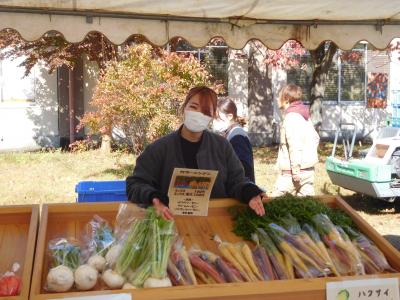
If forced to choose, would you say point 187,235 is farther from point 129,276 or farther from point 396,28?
point 396,28

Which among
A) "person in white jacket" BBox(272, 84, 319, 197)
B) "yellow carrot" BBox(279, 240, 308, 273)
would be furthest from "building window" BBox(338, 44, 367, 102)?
"yellow carrot" BBox(279, 240, 308, 273)

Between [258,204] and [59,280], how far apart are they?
1121 mm

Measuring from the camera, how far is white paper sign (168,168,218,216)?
2.70 m

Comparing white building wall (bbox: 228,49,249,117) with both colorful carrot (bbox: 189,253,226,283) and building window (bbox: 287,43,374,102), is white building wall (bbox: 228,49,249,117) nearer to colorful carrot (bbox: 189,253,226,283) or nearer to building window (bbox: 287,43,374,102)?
building window (bbox: 287,43,374,102)

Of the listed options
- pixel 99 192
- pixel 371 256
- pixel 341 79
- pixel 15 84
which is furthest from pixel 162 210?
pixel 341 79

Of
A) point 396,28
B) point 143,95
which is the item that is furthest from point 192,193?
point 143,95

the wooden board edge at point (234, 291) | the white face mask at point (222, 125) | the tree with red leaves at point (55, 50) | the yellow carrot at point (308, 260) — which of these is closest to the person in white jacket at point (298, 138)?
the white face mask at point (222, 125)

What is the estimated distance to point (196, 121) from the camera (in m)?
2.98

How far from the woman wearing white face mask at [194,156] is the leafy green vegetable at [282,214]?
0.15 metres

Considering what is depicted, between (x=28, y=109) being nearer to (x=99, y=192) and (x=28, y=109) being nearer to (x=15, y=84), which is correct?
(x=15, y=84)

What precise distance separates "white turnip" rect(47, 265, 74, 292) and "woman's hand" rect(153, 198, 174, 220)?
0.60m

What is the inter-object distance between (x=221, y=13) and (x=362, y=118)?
1278 cm

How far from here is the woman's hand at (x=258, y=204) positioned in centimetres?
273

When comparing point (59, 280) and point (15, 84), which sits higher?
point (15, 84)
